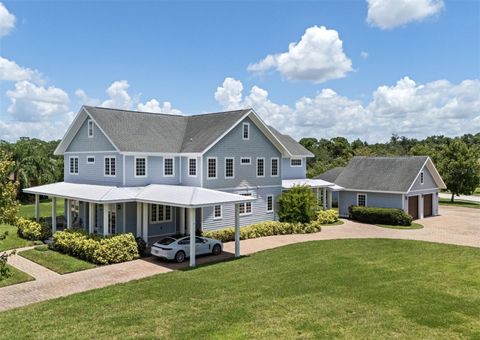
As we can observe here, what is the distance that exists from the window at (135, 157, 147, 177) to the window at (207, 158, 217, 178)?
4.22 meters

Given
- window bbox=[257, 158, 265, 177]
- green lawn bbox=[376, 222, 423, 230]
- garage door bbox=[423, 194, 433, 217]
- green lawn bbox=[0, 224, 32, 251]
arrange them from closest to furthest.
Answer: green lawn bbox=[0, 224, 32, 251] < window bbox=[257, 158, 265, 177] < green lawn bbox=[376, 222, 423, 230] < garage door bbox=[423, 194, 433, 217]

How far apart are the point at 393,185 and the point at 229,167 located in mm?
16315

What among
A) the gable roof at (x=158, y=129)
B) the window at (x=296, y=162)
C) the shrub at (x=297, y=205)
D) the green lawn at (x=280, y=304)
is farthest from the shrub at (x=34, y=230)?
the window at (x=296, y=162)

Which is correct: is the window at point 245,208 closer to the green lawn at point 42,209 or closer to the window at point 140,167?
the window at point 140,167

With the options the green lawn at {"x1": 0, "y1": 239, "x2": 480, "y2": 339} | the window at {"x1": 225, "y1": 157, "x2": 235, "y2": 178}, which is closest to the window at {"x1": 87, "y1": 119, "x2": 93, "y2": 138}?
the window at {"x1": 225, "y1": 157, "x2": 235, "y2": 178}

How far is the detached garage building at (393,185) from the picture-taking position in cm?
3619

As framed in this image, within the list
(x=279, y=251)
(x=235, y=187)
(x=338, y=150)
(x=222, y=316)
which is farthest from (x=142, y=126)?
(x=338, y=150)

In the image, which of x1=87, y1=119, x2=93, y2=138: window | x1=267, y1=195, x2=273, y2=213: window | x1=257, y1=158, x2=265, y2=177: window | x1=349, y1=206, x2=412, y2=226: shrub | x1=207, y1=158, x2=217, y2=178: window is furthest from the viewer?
x1=349, y1=206, x2=412, y2=226: shrub

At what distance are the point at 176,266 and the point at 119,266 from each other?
9.41ft

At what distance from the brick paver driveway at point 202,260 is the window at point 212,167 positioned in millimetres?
4892

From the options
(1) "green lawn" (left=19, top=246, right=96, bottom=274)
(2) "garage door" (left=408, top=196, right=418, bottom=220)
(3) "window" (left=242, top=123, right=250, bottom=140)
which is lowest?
(1) "green lawn" (left=19, top=246, right=96, bottom=274)

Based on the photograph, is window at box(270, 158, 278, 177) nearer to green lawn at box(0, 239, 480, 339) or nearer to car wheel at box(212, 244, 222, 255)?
car wheel at box(212, 244, 222, 255)

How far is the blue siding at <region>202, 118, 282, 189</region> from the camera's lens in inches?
1107

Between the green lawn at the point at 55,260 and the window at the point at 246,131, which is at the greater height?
the window at the point at 246,131
